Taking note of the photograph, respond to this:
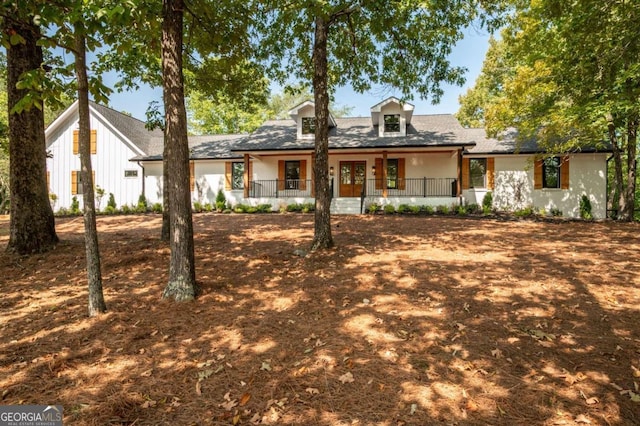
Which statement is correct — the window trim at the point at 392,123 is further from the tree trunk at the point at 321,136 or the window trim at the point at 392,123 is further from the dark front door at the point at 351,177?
the tree trunk at the point at 321,136

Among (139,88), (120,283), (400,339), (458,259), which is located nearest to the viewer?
(400,339)

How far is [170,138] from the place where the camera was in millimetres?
4125

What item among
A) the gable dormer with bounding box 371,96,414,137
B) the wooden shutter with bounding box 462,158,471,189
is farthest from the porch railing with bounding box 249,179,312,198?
the wooden shutter with bounding box 462,158,471,189

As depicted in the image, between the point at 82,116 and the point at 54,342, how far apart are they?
8.04ft

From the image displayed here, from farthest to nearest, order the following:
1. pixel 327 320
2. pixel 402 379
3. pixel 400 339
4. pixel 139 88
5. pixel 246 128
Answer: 1. pixel 246 128
2. pixel 139 88
3. pixel 327 320
4. pixel 400 339
5. pixel 402 379

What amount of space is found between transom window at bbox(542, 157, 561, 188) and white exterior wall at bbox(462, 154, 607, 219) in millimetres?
458

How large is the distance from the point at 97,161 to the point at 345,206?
49.5ft

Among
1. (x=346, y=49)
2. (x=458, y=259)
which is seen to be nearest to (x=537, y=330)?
(x=458, y=259)

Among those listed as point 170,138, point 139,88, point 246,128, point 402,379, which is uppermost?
point 246,128

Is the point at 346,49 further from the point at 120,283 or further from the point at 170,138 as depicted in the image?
the point at 120,283

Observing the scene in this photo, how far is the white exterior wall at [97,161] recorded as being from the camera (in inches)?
736

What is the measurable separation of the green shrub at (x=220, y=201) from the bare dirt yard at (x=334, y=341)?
33.9ft

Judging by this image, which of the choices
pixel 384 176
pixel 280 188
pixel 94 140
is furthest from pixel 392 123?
pixel 94 140

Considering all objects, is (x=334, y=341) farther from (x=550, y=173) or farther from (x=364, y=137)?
(x=550, y=173)
